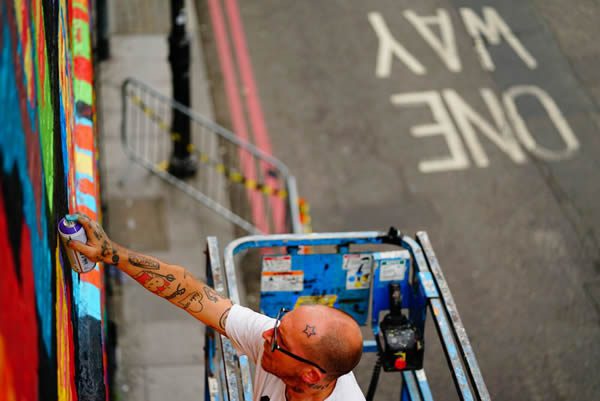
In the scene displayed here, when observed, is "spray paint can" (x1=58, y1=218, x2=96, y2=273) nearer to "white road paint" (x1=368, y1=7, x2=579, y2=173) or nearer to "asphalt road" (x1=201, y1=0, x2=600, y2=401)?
"asphalt road" (x1=201, y1=0, x2=600, y2=401)

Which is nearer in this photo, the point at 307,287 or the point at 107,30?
the point at 307,287

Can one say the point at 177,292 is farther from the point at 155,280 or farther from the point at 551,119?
the point at 551,119

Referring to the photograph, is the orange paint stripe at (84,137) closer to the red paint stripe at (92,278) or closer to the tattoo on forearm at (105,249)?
the red paint stripe at (92,278)

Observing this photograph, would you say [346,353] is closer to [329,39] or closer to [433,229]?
[433,229]

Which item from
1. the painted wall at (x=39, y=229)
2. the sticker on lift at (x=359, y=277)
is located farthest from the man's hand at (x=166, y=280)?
the sticker on lift at (x=359, y=277)

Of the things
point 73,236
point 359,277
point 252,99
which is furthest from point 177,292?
point 252,99

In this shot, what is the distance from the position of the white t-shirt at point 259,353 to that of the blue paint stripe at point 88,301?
2.95 ft

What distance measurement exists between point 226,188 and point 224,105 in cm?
165

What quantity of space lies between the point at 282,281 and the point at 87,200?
4.14ft

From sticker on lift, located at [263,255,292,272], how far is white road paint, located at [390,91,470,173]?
5851 millimetres

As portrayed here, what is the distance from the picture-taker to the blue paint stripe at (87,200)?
5.45 m

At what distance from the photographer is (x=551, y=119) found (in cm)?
1212

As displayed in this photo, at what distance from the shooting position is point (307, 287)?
18.8 feet

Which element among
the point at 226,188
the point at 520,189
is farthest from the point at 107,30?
the point at 520,189
